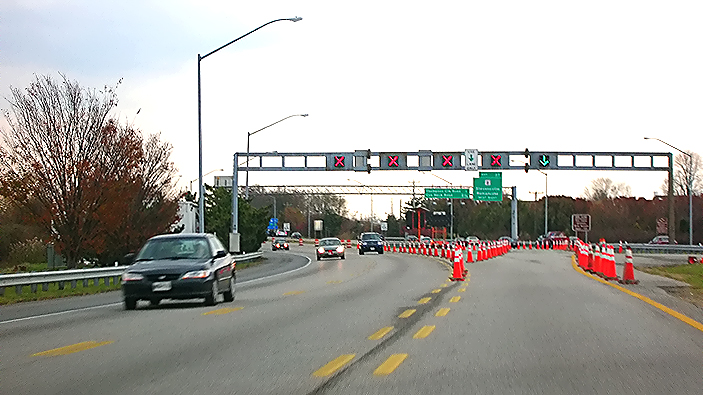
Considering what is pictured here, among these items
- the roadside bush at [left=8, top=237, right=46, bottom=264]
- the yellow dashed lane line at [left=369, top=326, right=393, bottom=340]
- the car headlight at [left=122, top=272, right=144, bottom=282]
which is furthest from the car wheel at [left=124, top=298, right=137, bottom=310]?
the roadside bush at [left=8, top=237, right=46, bottom=264]

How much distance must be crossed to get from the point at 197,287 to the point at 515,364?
8486 mm

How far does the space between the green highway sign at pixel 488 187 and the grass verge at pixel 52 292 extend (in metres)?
49.8

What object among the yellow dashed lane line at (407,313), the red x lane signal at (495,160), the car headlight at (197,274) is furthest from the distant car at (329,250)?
the yellow dashed lane line at (407,313)

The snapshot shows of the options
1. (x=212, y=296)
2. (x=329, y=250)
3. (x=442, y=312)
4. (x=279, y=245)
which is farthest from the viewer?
(x=279, y=245)

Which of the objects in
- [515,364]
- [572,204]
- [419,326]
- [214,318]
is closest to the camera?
[515,364]

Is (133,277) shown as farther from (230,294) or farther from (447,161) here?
(447,161)

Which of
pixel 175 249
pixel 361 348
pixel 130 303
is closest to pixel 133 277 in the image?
pixel 130 303

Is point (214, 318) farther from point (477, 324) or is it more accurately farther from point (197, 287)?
point (477, 324)

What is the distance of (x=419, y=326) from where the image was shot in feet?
42.3

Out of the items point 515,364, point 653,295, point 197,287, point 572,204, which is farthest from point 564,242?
point 515,364

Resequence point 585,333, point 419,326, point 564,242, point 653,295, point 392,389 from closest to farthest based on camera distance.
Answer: point 392,389
point 585,333
point 419,326
point 653,295
point 564,242

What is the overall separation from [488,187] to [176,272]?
2280 inches

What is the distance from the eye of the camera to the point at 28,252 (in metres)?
45.8

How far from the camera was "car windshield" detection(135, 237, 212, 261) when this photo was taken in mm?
17250
